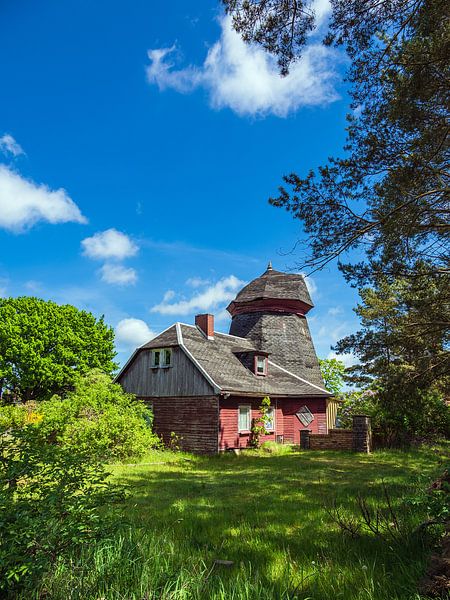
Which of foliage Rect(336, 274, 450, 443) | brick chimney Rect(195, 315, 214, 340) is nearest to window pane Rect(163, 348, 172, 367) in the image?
brick chimney Rect(195, 315, 214, 340)

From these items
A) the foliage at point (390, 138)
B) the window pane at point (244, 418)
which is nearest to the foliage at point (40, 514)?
the foliage at point (390, 138)

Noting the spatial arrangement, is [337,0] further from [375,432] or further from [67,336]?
[67,336]

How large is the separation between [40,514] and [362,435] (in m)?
18.6

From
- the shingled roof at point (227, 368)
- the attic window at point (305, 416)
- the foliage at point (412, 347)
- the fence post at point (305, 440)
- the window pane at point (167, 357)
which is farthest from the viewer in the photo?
the attic window at point (305, 416)

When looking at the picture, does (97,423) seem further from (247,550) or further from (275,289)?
(275,289)

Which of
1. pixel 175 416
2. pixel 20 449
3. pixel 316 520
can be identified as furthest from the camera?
pixel 175 416

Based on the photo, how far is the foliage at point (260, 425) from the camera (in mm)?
24578

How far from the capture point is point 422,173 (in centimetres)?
783

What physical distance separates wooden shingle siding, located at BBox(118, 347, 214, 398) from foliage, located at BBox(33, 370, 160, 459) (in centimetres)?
324

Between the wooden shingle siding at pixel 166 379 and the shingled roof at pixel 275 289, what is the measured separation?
11.2 meters

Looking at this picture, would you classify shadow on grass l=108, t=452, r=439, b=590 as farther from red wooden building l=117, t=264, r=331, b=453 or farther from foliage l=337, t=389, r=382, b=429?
red wooden building l=117, t=264, r=331, b=453

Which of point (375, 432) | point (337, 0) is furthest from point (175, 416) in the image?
point (337, 0)

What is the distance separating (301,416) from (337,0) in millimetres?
24342

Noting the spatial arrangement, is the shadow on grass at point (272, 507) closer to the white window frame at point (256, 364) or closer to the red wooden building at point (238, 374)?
the red wooden building at point (238, 374)
